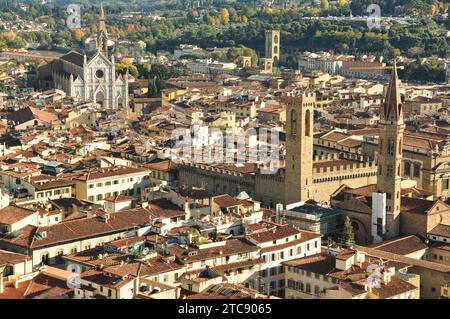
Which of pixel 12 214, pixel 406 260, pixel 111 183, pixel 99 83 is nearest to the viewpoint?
pixel 406 260

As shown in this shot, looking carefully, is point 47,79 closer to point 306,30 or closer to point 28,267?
point 306,30

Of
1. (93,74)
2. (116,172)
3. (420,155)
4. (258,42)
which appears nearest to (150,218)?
(116,172)

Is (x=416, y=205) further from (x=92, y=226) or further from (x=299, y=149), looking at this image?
(x=92, y=226)

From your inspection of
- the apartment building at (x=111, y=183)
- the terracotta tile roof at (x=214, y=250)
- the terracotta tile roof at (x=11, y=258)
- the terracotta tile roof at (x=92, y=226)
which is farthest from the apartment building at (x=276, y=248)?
the apartment building at (x=111, y=183)

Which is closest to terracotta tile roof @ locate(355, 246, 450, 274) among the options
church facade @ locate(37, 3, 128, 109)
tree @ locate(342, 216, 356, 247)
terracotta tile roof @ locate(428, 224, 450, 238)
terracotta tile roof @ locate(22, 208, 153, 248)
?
tree @ locate(342, 216, 356, 247)

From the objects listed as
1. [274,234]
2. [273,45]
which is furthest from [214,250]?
[273,45]

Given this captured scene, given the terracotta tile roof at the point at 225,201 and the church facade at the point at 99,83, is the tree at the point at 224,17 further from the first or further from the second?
the terracotta tile roof at the point at 225,201
